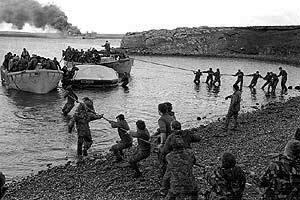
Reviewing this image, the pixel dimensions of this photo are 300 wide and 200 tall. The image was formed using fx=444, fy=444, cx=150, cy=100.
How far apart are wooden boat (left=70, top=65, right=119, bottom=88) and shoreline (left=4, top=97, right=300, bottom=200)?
18.3 meters

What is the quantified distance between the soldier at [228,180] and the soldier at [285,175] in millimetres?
382

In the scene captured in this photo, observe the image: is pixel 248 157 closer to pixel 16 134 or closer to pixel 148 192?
pixel 148 192

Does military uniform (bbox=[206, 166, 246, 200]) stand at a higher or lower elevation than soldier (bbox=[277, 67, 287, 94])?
higher

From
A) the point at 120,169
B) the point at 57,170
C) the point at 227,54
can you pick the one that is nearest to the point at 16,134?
the point at 57,170

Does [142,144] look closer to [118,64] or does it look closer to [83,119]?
[83,119]

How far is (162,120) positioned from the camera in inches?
380

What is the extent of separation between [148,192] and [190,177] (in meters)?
2.42

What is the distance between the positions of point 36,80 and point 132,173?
1964 cm

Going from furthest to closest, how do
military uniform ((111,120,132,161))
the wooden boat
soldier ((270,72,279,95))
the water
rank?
1. the wooden boat
2. soldier ((270,72,279,95))
3. the water
4. military uniform ((111,120,132,161))

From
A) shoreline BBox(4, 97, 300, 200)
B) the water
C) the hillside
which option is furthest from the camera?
the hillside

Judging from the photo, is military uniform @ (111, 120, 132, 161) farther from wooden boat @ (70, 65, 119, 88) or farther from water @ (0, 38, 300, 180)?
wooden boat @ (70, 65, 119, 88)

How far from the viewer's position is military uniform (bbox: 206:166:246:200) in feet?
22.5

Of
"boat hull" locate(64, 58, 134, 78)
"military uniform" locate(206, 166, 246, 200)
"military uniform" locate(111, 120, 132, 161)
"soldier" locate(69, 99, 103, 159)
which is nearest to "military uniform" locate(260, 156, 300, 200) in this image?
"military uniform" locate(206, 166, 246, 200)

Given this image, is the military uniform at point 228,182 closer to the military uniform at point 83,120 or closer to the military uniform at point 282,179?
the military uniform at point 282,179
